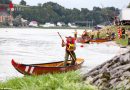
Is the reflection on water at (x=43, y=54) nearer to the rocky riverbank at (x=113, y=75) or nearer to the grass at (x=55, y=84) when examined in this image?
the grass at (x=55, y=84)

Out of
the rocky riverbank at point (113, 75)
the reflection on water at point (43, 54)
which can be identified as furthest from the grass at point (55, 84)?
the reflection on water at point (43, 54)

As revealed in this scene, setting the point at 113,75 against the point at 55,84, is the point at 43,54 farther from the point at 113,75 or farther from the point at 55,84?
the point at 55,84

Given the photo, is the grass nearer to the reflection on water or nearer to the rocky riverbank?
the rocky riverbank

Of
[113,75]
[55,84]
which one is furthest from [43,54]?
[55,84]

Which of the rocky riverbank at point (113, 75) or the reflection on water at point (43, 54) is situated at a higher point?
the rocky riverbank at point (113, 75)

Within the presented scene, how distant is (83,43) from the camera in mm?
64688

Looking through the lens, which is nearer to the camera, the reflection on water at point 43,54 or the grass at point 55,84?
the grass at point 55,84

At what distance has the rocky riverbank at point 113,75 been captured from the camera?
428 inches

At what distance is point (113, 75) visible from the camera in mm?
11711

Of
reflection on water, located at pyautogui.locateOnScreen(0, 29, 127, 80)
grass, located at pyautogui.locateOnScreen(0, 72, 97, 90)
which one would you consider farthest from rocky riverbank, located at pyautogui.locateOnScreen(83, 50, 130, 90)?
reflection on water, located at pyautogui.locateOnScreen(0, 29, 127, 80)

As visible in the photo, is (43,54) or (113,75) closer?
(113,75)

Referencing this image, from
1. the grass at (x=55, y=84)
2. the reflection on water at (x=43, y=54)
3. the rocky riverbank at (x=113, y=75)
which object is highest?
the rocky riverbank at (x=113, y=75)

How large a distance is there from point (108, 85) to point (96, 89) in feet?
1.45

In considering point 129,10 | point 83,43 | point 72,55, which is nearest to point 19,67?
point 72,55
